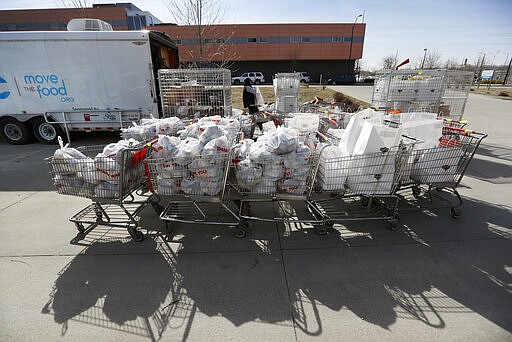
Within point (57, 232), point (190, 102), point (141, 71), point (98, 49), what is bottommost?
point (57, 232)

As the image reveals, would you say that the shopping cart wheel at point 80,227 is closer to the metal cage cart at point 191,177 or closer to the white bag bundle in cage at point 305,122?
the metal cage cart at point 191,177

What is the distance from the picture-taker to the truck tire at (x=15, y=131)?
25.9 feet

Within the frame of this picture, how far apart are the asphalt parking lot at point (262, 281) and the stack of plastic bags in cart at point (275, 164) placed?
0.74 meters

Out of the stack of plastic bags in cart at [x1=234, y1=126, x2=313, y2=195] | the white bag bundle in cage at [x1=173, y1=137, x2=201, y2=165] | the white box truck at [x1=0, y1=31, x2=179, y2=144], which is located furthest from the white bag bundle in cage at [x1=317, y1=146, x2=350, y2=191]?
the white box truck at [x1=0, y1=31, x2=179, y2=144]

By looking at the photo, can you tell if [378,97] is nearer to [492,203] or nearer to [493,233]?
[492,203]

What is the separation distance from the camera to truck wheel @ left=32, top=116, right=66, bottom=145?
7.79 m

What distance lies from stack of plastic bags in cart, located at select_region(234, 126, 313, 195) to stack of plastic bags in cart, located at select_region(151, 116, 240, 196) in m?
0.24

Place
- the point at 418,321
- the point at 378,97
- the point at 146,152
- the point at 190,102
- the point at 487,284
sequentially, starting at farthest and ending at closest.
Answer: the point at 378,97
the point at 190,102
the point at 146,152
the point at 487,284
the point at 418,321

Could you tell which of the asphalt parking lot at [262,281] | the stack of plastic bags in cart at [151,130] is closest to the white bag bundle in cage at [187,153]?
the asphalt parking lot at [262,281]

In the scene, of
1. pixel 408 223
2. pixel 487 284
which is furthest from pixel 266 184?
pixel 487 284

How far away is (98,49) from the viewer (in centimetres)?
686

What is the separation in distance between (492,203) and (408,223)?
1892 mm

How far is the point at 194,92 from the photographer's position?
6.59 metres

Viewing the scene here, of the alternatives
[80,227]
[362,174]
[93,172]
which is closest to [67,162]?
[93,172]
